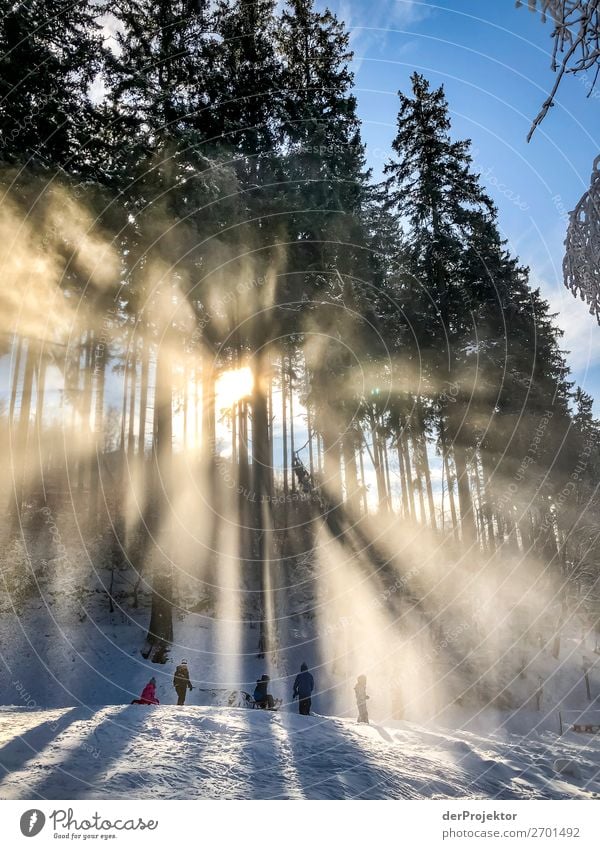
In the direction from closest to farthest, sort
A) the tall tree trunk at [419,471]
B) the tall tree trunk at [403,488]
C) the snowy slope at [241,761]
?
the snowy slope at [241,761], the tall tree trunk at [419,471], the tall tree trunk at [403,488]

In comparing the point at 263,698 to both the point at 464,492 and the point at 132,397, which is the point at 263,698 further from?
the point at 132,397

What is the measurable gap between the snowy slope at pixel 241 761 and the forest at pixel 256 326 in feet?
28.1

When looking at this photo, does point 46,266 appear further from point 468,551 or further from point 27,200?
point 468,551

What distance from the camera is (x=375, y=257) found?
18.3 meters

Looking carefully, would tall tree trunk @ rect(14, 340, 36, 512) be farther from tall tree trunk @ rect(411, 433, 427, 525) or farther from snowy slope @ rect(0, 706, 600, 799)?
tall tree trunk @ rect(411, 433, 427, 525)

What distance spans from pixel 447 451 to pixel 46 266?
17688 mm

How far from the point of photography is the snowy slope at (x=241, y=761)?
4.78 m

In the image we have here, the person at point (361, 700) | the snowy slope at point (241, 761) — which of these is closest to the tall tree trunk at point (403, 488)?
the person at point (361, 700)

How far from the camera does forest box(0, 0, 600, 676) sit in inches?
504

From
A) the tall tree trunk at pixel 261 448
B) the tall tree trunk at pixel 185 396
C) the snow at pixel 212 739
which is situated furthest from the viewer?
the tall tree trunk at pixel 185 396

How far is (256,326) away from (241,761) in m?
13.1

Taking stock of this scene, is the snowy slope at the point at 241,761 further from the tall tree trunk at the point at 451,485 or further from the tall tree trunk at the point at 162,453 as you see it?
the tall tree trunk at the point at 451,485

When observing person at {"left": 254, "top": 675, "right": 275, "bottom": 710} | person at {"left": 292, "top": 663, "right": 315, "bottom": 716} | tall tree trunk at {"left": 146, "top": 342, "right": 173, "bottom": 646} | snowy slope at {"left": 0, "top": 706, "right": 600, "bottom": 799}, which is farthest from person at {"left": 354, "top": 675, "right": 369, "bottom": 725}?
tall tree trunk at {"left": 146, "top": 342, "right": 173, "bottom": 646}
